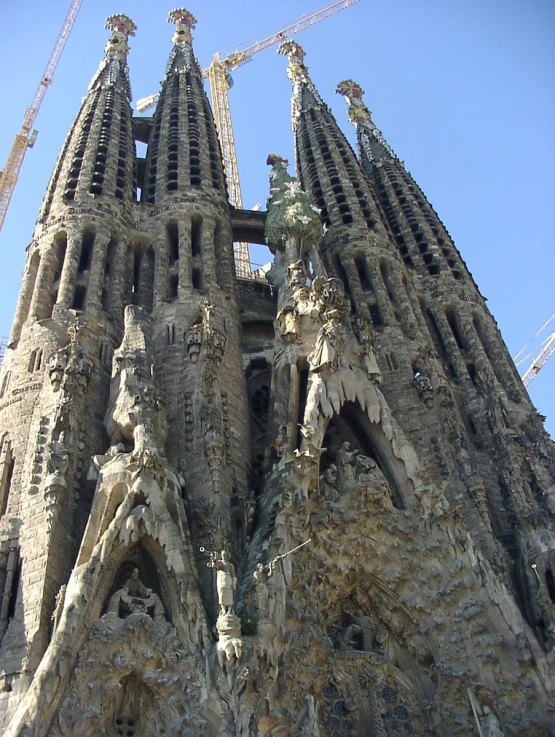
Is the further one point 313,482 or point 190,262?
point 190,262

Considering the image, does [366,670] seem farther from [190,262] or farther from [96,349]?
[190,262]

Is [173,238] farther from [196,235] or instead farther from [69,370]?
[69,370]

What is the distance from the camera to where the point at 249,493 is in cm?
1945

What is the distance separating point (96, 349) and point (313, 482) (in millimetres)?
6795

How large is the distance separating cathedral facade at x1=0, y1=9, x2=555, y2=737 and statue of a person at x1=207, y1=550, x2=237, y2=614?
0.29 feet

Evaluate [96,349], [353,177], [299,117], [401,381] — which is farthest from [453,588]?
[299,117]

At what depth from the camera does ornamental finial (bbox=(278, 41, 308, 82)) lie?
43.8 m

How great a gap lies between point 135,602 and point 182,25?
114 ft

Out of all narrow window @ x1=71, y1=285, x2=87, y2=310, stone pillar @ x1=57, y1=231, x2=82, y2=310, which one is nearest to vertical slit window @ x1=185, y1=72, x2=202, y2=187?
stone pillar @ x1=57, y1=231, x2=82, y2=310

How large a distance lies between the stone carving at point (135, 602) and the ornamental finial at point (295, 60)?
34.2 metres

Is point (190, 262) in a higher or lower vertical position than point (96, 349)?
higher

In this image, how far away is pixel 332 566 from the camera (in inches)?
701

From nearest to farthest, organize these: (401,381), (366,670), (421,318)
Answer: (366,670)
(401,381)
(421,318)

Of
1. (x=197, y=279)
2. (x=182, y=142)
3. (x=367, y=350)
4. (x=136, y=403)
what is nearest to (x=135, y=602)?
(x=136, y=403)
